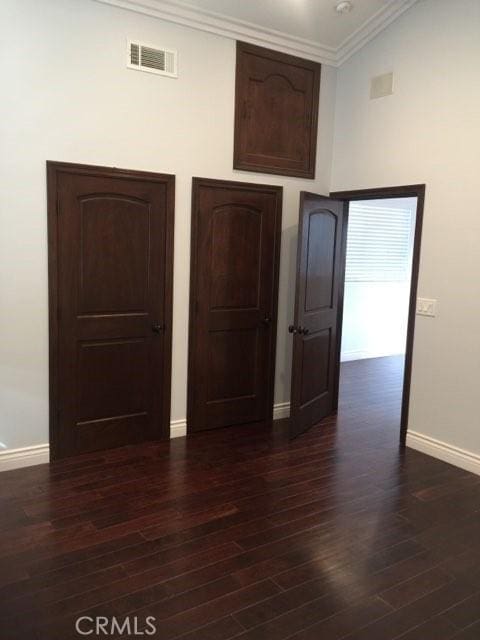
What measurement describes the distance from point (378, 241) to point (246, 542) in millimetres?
5478

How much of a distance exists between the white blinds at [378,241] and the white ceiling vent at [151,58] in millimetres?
3746

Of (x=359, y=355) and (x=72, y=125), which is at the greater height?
(x=72, y=125)

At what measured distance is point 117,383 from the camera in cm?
386

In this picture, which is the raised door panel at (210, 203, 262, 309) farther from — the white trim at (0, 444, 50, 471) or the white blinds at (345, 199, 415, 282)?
the white blinds at (345, 199, 415, 282)

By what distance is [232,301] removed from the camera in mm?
4273

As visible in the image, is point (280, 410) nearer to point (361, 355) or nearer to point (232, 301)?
point (232, 301)

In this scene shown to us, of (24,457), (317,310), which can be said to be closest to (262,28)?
(317,310)

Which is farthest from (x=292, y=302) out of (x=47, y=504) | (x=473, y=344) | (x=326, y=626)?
(x=326, y=626)

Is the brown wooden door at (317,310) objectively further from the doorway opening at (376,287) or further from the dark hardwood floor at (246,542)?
the doorway opening at (376,287)

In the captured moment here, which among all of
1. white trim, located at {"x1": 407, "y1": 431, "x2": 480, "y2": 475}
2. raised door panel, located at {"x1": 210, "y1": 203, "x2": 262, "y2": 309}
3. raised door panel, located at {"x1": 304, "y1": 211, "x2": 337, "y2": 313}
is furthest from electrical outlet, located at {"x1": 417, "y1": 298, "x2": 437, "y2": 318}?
raised door panel, located at {"x1": 210, "y1": 203, "x2": 262, "y2": 309}

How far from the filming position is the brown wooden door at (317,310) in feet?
13.4

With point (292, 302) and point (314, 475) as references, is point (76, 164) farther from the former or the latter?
point (314, 475)

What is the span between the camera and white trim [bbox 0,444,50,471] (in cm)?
345

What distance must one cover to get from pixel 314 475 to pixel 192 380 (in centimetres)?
126
